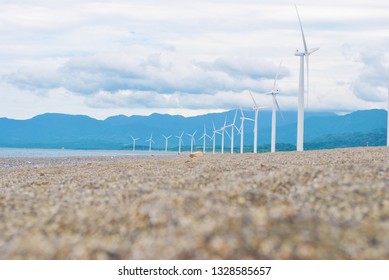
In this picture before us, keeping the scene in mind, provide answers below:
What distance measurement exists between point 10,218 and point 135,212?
10.2 ft

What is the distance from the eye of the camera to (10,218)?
12.1m

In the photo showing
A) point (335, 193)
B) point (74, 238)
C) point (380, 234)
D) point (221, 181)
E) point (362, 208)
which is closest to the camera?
point (380, 234)

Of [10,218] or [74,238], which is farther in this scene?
[10,218]

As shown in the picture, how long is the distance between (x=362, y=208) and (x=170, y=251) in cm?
392

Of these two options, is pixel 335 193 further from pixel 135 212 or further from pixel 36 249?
pixel 36 249

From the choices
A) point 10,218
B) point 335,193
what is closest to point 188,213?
point 335,193
